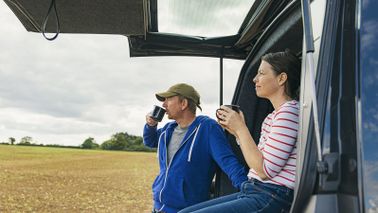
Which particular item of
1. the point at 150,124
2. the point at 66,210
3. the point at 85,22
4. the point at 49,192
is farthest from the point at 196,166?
→ the point at 49,192

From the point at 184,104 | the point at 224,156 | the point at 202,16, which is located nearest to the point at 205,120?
the point at 184,104

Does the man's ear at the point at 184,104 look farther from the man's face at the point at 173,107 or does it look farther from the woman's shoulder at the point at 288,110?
the woman's shoulder at the point at 288,110

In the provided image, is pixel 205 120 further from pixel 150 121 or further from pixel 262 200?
pixel 262 200

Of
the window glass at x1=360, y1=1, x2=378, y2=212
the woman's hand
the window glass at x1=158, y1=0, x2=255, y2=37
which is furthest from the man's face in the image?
the window glass at x1=360, y1=1, x2=378, y2=212

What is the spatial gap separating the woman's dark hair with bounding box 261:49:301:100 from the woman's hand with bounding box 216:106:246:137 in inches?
9.0

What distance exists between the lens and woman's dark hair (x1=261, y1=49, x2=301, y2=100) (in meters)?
1.74

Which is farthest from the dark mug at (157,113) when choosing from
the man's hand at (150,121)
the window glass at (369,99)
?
the window glass at (369,99)

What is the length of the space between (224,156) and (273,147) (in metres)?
1.01

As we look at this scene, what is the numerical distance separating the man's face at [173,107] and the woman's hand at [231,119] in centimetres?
108

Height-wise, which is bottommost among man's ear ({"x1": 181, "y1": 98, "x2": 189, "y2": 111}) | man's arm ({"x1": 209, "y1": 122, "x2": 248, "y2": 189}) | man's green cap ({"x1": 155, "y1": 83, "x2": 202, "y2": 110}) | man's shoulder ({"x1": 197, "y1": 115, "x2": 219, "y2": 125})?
man's arm ({"x1": 209, "y1": 122, "x2": 248, "y2": 189})

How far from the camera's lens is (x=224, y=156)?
98.5 inches

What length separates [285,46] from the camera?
2152mm

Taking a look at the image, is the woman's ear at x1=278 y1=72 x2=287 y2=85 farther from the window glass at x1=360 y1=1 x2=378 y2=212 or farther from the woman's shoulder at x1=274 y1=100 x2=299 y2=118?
the window glass at x1=360 y1=1 x2=378 y2=212

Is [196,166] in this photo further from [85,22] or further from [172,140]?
[85,22]
